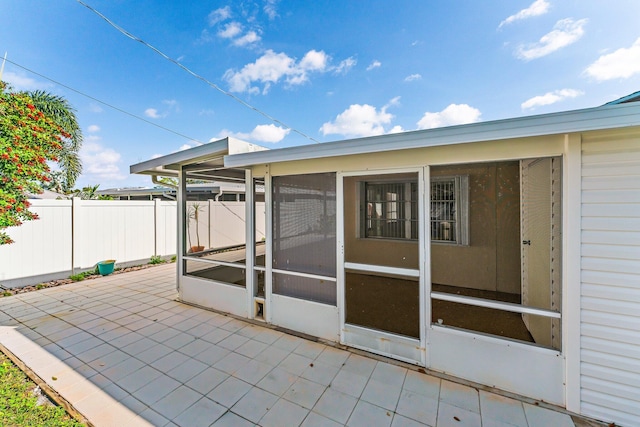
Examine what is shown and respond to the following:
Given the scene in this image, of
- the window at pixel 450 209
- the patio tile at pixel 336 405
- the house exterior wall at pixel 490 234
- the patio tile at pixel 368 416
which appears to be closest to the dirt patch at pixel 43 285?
the patio tile at pixel 336 405

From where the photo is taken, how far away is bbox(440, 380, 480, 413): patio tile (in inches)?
77.9

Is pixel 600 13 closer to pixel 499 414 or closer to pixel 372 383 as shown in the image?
pixel 499 414

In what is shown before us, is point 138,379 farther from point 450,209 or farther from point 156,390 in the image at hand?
point 450,209

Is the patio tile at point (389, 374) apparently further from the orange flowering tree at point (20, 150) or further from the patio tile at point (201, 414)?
the orange flowering tree at point (20, 150)

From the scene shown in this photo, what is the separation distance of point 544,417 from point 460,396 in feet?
1.83

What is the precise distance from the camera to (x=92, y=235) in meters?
5.93

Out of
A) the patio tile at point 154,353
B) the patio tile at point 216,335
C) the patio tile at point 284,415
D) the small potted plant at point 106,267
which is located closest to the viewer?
the patio tile at point 284,415

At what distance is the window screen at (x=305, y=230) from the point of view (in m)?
2.96

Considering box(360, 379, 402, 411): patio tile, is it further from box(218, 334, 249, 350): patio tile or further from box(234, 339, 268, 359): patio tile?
box(218, 334, 249, 350): patio tile

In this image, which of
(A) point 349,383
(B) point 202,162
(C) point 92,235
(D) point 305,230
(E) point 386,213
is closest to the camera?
(A) point 349,383

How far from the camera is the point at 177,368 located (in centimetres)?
251

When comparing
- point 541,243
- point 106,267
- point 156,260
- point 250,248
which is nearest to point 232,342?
point 250,248

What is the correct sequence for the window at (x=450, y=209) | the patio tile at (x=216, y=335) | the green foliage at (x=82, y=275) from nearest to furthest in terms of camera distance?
1. the patio tile at (x=216, y=335)
2. the window at (x=450, y=209)
3. the green foliage at (x=82, y=275)

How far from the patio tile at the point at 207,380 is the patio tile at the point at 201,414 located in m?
0.16
